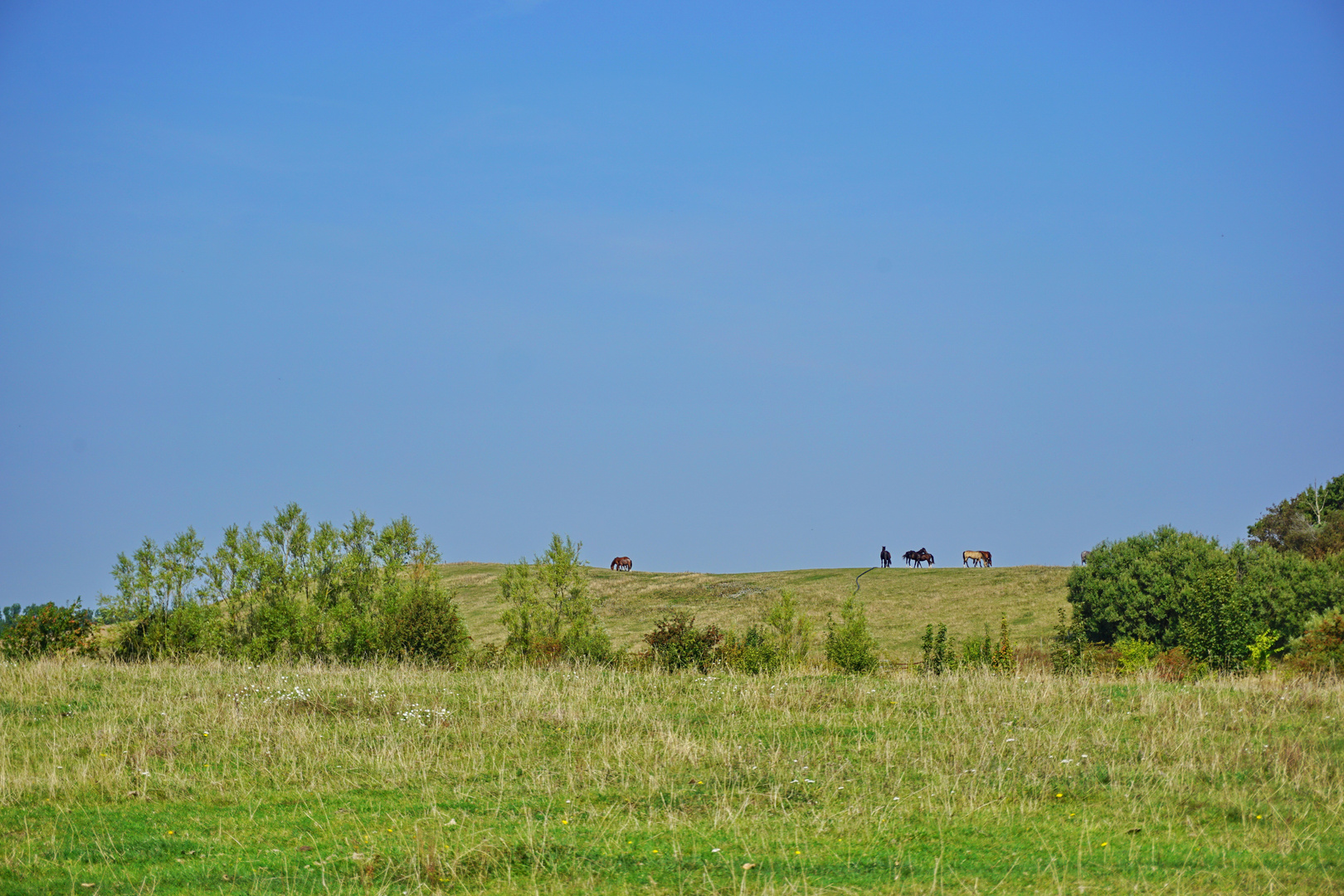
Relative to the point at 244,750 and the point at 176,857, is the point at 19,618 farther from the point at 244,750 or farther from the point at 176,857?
the point at 176,857

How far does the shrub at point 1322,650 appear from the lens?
72.3 feet

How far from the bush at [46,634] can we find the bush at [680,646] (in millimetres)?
14147

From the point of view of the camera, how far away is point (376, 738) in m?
12.5

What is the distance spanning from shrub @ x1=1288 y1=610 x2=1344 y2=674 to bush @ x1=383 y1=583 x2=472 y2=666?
1910cm

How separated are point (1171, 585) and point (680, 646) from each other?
31.1 metres

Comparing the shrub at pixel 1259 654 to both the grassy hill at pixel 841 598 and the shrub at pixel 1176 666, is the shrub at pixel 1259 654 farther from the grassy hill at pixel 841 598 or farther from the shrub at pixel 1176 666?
the grassy hill at pixel 841 598

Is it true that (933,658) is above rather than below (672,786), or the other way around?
below

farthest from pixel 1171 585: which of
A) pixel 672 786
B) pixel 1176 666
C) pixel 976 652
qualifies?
pixel 672 786

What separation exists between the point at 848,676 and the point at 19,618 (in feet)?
67.3

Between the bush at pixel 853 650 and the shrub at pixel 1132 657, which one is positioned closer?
the shrub at pixel 1132 657

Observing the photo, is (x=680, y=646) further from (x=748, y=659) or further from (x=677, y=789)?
(x=677, y=789)

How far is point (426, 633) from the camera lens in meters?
24.6

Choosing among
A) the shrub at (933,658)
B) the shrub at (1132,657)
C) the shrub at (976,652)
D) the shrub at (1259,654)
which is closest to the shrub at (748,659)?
the shrub at (933,658)

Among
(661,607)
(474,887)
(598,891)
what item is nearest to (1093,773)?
(598,891)
